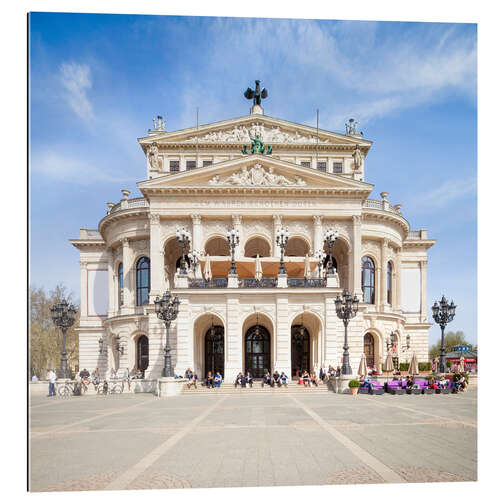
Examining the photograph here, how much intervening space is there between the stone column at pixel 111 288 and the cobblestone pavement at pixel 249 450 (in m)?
29.8

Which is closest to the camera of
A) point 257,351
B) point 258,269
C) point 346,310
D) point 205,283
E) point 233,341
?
point 346,310

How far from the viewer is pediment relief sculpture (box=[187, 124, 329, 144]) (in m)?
47.4

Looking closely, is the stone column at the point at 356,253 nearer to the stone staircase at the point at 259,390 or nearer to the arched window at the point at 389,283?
the arched window at the point at 389,283

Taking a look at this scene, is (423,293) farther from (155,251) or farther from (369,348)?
(155,251)

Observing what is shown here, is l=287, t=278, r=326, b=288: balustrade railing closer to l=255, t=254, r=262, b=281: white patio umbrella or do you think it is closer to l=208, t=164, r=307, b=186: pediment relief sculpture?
l=255, t=254, r=262, b=281: white patio umbrella

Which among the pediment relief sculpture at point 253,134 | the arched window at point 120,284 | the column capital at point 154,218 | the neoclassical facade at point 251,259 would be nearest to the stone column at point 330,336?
the neoclassical facade at point 251,259

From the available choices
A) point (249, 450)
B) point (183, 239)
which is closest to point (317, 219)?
point (183, 239)

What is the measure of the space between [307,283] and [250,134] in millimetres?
19524

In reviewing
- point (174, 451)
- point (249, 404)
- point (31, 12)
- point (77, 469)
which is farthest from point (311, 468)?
point (249, 404)

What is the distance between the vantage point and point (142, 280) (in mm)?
44438

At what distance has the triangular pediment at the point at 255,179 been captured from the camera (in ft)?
132
